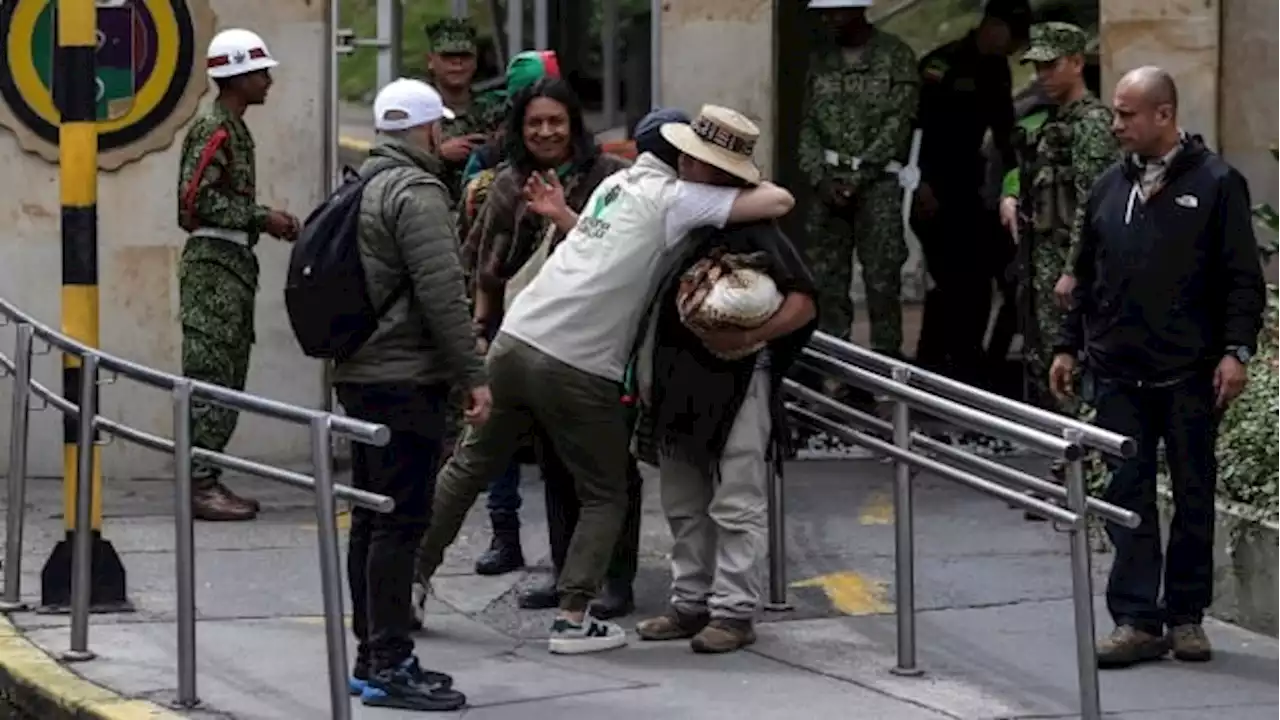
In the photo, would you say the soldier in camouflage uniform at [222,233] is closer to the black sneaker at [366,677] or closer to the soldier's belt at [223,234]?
the soldier's belt at [223,234]

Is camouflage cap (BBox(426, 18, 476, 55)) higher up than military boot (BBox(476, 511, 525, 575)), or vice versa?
camouflage cap (BBox(426, 18, 476, 55))

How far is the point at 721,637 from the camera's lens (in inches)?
315

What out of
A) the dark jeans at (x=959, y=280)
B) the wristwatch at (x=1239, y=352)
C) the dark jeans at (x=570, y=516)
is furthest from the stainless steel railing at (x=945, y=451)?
the dark jeans at (x=959, y=280)

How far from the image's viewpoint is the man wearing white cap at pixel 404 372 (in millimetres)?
7203

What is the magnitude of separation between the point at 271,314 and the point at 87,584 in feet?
11.9

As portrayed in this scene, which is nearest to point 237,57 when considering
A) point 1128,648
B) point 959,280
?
point 1128,648

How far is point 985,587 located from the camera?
29.7 feet

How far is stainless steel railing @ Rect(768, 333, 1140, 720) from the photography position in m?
6.62

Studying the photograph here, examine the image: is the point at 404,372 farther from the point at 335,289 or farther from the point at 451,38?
the point at 451,38

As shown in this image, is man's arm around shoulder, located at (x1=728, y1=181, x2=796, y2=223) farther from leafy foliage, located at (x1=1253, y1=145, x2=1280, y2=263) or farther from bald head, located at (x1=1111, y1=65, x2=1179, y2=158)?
leafy foliage, located at (x1=1253, y1=145, x2=1280, y2=263)

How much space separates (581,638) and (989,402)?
167 cm

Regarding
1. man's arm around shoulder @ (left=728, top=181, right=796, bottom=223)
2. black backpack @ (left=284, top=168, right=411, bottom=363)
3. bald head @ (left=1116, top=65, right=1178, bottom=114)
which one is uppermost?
bald head @ (left=1116, top=65, right=1178, bottom=114)

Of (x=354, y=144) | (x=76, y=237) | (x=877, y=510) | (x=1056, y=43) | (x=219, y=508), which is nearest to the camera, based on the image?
(x=76, y=237)

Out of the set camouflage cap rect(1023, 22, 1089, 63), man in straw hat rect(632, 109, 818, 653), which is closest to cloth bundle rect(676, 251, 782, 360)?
man in straw hat rect(632, 109, 818, 653)
